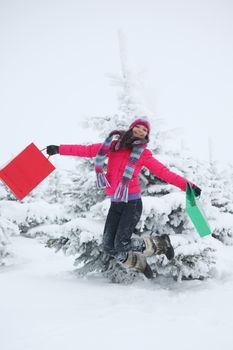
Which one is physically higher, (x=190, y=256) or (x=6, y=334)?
(x=6, y=334)

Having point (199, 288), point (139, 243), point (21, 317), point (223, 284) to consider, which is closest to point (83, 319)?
point (21, 317)

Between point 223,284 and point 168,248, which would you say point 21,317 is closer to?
point 168,248

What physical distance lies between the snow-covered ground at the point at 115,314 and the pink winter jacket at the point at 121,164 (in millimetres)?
1745

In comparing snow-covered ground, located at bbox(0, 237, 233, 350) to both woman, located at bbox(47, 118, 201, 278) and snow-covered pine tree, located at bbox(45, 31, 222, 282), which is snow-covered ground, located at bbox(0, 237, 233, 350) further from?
woman, located at bbox(47, 118, 201, 278)

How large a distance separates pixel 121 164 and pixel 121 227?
94cm

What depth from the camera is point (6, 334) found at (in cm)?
357

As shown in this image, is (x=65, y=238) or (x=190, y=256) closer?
(x=190, y=256)

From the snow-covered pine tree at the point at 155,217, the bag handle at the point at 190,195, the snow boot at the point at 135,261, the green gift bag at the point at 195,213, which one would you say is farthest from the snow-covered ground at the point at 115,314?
the bag handle at the point at 190,195

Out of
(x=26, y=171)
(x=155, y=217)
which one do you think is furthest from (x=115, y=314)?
(x=155, y=217)

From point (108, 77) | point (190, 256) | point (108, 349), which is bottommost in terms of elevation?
point (190, 256)

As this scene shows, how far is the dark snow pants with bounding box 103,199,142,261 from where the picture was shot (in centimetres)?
479

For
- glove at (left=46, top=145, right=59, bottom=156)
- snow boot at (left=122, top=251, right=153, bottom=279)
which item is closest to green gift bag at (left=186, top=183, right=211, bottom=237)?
snow boot at (left=122, top=251, right=153, bottom=279)

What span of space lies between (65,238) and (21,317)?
9.98 feet

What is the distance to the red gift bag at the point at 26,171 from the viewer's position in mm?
4527
